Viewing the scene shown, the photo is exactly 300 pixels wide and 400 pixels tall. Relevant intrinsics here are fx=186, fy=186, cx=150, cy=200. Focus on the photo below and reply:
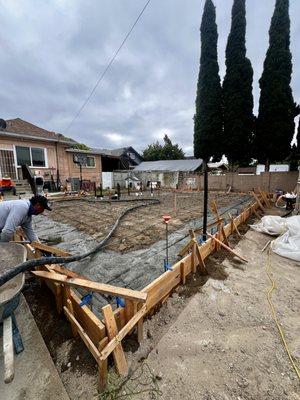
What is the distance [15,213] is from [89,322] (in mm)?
2010

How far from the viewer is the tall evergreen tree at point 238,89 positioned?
48.3ft

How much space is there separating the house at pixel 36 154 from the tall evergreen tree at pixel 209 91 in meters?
10.4

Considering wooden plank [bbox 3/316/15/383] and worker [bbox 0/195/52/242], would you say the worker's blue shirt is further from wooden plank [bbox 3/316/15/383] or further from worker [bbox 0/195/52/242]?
wooden plank [bbox 3/316/15/383]

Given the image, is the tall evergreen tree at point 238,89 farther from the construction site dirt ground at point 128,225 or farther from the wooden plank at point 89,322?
the wooden plank at point 89,322

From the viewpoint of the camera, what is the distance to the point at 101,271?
10.1 ft

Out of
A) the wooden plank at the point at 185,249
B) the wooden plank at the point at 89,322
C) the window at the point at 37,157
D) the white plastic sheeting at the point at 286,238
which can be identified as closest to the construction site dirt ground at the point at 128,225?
the wooden plank at the point at 185,249

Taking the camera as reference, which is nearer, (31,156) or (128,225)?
(128,225)

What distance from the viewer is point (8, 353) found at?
144cm

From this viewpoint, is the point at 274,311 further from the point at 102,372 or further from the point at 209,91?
the point at 209,91

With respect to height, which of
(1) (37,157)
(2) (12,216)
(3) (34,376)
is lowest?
(3) (34,376)

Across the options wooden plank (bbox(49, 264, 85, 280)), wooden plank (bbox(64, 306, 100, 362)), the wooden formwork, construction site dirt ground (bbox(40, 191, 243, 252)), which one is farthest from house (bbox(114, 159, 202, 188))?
wooden plank (bbox(64, 306, 100, 362))

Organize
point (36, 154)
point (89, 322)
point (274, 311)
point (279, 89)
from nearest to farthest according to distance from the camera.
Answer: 1. point (89, 322)
2. point (274, 311)
3. point (36, 154)
4. point (279, 89)

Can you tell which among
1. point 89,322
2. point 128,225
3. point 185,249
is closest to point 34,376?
point 89,322

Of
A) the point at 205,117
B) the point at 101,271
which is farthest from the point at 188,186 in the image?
the point at 101,271
